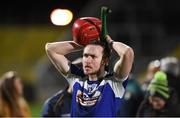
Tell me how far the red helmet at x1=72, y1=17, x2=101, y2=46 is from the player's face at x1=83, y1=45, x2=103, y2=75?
60mm

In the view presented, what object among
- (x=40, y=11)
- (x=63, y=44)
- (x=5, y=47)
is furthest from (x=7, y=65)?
(x=63, y=44)

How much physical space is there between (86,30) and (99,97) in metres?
0.41

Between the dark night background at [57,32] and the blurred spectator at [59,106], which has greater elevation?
the blurred spectator at [59,106]

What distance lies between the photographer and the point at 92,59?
4.33m

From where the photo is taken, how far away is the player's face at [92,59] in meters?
4.32

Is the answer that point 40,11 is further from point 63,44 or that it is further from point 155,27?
point 63,44

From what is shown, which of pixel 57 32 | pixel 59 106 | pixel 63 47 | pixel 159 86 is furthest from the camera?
pixel 57 32

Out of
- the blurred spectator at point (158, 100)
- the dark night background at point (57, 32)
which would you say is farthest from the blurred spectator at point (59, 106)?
the dark night background at point (57, 32)

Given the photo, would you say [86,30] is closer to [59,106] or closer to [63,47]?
[63,47]

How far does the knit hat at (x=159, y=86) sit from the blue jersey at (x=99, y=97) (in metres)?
1.37

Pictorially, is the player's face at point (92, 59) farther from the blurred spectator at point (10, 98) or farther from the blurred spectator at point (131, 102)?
the blurred spectator at point (131, 102)

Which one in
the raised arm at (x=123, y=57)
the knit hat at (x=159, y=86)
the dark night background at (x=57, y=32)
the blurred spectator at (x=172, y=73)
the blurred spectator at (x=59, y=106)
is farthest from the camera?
the dark night background at (x=57, y=32)

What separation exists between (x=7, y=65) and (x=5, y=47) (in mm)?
1362

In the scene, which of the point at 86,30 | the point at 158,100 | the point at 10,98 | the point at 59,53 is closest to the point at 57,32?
the point at 10,98
